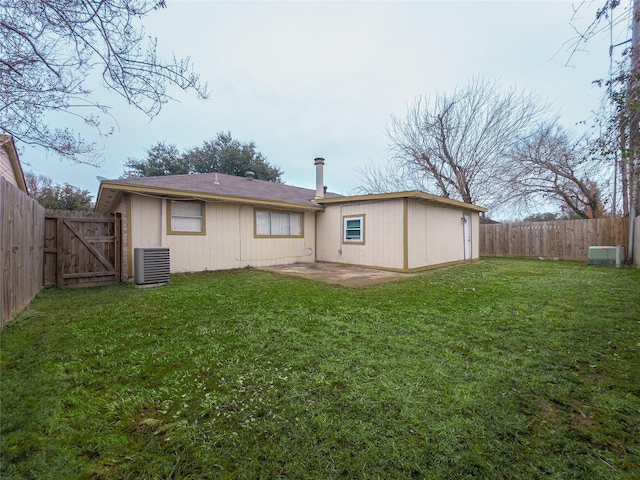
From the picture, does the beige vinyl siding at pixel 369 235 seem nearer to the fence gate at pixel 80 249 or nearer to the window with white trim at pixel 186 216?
the window with white trim at pixel 186 216

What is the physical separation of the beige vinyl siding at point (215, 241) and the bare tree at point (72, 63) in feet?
11.1

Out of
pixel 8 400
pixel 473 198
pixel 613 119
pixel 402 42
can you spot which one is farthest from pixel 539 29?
pixel 473 198

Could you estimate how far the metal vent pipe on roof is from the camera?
10852 millimetres

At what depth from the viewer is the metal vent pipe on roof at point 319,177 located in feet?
35.6

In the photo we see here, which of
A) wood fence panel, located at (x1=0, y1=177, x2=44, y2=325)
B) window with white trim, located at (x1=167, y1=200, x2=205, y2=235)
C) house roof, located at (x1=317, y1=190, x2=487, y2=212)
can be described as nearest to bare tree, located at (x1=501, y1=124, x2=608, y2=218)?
house roof, located at (x1=317, y1=190, x2=487, y2=212)

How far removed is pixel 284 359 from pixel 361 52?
9663 mm

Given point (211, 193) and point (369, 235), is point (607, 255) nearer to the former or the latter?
point (369, 235)

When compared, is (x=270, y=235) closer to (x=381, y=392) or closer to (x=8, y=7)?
(x=8, y=7)

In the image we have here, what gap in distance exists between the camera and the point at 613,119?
3.41m

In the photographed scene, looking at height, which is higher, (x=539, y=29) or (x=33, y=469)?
(x=539, y=29)

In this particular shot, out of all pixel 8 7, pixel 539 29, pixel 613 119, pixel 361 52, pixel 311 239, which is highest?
pixel 361 52

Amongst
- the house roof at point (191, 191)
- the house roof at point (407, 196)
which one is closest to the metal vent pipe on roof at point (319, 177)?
the house roof at point (191, 191)

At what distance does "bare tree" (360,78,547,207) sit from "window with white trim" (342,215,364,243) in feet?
26.4

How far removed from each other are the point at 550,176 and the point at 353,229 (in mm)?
10217
